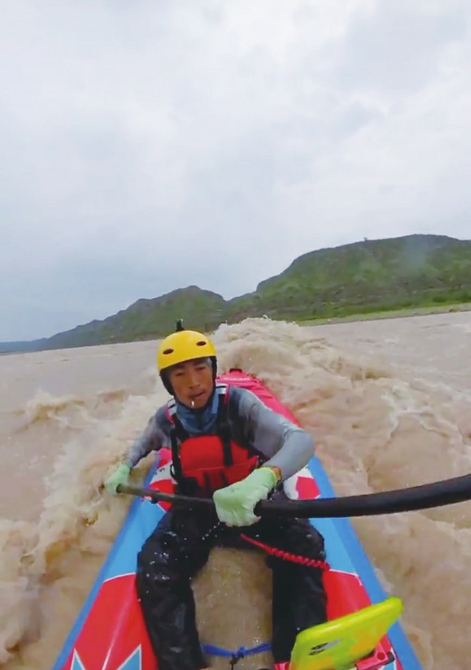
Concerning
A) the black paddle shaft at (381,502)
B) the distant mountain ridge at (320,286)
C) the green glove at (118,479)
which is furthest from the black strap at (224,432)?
the distant mountain ridge at (320,286)

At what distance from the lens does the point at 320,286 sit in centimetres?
11700

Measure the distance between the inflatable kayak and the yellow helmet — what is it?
3.86 ft

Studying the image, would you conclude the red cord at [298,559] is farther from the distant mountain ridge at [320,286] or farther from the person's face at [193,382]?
the distant mountain ridge at [320,286]

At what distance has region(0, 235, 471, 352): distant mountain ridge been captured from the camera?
339 feet

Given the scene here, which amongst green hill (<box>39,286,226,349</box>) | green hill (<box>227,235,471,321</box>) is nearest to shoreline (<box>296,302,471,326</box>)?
green hill (<box>227,235,471,321</box>)

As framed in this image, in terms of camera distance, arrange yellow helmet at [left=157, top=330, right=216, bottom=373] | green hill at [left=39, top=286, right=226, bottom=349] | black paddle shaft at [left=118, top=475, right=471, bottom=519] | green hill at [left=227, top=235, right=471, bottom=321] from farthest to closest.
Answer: green hill at [left=39, top=286, right=226, bottom=349], green hill at [left=227, top=235, right=471, bottom=321], yellow helmet at [left=157, top=330, right=216, bottom=373], black paddle shaft at [left=118, top=475, right=471, bottom=519]

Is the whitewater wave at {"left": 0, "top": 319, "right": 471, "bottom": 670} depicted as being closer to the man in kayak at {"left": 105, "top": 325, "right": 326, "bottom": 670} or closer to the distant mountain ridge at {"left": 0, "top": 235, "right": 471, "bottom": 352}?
the man in kayak at {"left": 105, "top": 325, "right": 326, "bottom": 670}

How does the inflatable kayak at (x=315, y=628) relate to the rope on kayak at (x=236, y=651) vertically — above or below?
above

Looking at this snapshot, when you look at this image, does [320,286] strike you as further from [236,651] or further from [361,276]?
[236,651]

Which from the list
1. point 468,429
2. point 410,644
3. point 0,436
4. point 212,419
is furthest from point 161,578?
point 0,436

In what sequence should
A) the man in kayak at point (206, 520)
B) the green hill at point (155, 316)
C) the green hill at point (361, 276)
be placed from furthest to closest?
the green hill at point (155, 316) < the green hill at point (361, 276) < the man in kayak at point (206, 520)

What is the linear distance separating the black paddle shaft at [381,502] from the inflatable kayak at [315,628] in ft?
1.90

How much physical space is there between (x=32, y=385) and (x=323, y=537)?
1235cm

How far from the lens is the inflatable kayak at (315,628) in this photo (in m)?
2.15
